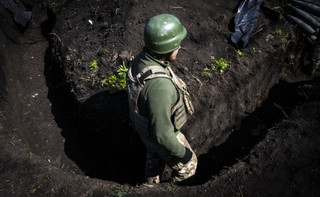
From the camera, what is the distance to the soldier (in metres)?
2.79

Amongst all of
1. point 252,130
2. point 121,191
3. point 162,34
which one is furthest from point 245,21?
point 121,191

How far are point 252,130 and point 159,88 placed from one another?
9.77 feet

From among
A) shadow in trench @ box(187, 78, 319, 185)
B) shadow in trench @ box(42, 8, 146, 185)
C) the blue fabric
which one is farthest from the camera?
the blue fabric

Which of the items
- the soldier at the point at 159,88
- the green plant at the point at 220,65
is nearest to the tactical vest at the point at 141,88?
the soldier at the point at 159,88

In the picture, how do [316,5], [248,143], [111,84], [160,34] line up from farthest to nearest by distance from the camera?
1. [316,5]
2. [248,143]
3. [111,84]
4. [160,34]

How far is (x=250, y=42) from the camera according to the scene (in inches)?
203

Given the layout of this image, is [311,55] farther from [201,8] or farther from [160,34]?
[160,34]

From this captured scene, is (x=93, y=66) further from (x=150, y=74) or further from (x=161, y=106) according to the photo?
(x=161, y=106)

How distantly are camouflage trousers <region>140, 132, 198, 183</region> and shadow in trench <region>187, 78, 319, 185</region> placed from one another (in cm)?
78

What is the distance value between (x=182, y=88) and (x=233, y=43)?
2.30 meters

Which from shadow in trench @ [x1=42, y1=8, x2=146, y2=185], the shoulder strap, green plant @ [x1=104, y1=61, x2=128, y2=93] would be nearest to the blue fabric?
green plant @ [x1=104, y1=61, x2=128, y2=93]

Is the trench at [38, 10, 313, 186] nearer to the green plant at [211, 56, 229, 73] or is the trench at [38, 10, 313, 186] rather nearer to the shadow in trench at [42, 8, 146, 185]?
the shadow in trench at [42, 8, 146, 185]

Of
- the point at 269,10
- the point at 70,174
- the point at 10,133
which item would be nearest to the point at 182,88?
the point at 70,174

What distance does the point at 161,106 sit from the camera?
108 inches
